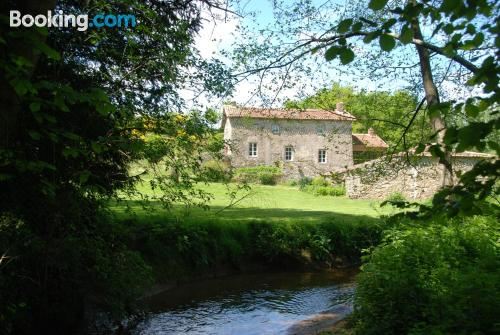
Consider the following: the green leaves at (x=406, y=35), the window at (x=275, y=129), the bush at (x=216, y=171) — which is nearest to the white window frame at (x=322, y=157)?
the window at (x=275, y=129)

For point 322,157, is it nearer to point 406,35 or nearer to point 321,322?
point 321,322

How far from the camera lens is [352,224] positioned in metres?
14.2

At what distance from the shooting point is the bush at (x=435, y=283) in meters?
4.00

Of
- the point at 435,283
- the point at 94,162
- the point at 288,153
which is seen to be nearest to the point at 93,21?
the point at 94,162

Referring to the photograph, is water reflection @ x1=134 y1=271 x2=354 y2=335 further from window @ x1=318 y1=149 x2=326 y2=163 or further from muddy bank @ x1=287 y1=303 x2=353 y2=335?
window @ x1=318 y1=149 x2=326 y2=163

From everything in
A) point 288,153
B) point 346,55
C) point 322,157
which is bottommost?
point 346,55

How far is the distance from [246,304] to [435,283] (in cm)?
489

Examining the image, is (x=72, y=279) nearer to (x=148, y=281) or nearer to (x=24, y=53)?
(x=148, y=281)

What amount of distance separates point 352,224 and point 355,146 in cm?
3122

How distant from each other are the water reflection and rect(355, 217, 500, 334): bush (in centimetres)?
215

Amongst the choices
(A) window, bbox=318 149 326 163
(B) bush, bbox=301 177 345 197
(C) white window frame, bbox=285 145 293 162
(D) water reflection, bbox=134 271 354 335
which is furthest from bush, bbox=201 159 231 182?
(A) window, bbox=318 149 326 163

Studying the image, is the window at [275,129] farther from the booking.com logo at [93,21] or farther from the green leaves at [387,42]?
the green leaves at [387,42]

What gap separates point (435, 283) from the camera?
514 centimetres

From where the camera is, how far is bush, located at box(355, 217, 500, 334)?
4003 millimetres
